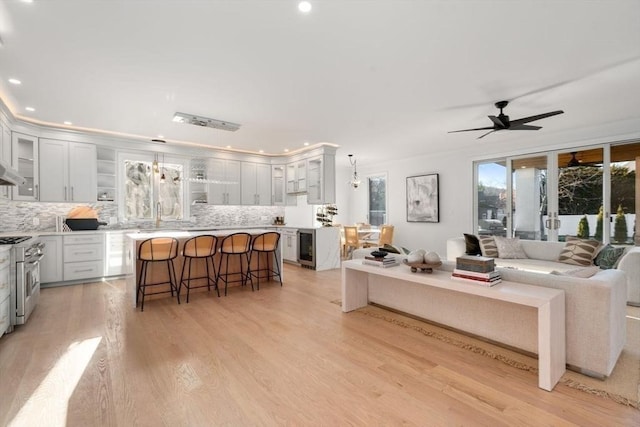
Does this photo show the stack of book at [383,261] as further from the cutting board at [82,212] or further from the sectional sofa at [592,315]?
the cutting board at [82,212]

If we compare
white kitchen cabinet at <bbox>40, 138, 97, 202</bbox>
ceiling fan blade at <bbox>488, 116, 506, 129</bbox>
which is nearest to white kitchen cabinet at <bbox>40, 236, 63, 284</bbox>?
white kitchen cabinet at <bbox>40, 138, 97, 202</bbox>

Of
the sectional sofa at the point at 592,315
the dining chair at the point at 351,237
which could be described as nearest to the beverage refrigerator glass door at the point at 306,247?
the dining chair at the point at 351,237

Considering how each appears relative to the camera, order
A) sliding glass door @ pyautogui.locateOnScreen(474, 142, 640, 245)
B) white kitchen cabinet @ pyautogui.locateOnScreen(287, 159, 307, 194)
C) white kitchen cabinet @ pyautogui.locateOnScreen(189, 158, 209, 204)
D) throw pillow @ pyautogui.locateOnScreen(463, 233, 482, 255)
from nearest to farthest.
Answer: sliding glass door @ pyautogui.locateOnScreen(474, 142, 640, 245)
throw pillow @ pyautogui.locateOnScreen(463, 233, 482, 255)
white kitchen cabinet @ pyautogui.locateOnScreen(189, 158, 209, 204)
white kitchen cabinet @ pyautogui.locateOnScreen(287, 159, 307, 194)

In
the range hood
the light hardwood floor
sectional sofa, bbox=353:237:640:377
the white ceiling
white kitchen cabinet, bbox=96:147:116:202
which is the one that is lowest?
the light hardwood floor

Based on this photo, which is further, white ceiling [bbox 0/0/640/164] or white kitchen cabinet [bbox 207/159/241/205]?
white kitchen cabinet [bbox 207/159/241/205]

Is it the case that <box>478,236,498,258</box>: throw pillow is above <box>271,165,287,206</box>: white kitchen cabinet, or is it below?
below

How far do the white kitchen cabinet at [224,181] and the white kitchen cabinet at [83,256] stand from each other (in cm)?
235

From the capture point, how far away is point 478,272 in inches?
100

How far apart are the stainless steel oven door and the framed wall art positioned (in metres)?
7.56

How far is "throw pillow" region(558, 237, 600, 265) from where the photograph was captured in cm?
434

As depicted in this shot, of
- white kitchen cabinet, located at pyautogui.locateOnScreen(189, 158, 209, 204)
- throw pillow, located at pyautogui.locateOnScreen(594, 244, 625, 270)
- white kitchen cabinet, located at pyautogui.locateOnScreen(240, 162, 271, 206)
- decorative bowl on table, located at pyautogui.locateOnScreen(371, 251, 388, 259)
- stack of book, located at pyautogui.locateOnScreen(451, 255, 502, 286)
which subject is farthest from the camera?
white kitchen cabinet, located at pyautogui.locateOnScreen(240, 162, 271, 206)

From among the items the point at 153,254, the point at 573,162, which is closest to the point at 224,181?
the point at 153,254

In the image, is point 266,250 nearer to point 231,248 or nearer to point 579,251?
point 231,248

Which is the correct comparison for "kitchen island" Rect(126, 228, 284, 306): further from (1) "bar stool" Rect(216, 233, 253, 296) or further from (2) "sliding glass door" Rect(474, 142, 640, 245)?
(2) "sliding glass door" Rect(474, 142, 640, 245)
